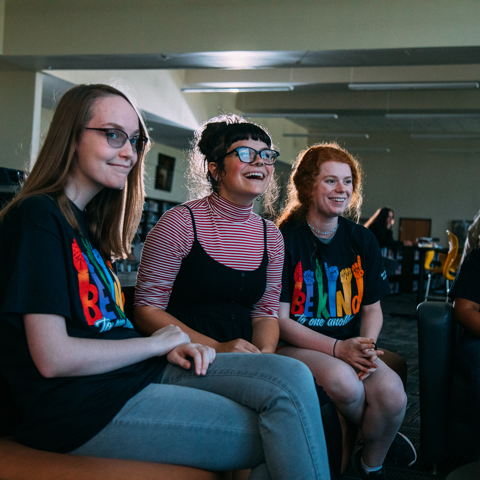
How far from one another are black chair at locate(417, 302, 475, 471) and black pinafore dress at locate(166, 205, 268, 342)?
2.51 ft

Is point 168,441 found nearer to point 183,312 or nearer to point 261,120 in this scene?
point 183,312

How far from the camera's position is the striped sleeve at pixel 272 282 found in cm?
180

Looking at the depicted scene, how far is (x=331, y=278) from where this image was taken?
200 cm

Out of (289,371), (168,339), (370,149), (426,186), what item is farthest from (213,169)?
(426,186)

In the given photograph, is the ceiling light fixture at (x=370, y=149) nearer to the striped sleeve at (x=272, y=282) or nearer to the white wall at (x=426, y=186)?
the white wall at (x=426, y=186)

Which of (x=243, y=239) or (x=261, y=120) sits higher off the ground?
(x=261, y=120)

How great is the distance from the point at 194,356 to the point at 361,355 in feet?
2.40

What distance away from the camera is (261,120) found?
13109 mm

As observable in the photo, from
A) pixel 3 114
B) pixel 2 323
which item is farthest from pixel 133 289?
pixel 3 114

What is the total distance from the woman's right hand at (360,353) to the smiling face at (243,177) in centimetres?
59

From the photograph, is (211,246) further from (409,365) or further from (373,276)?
(409,365)

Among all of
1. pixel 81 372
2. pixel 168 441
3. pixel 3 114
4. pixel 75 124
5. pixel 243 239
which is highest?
pixel 3 114

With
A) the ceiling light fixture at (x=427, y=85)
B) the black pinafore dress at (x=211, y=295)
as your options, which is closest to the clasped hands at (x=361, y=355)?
the black pinafore dress at (x=211, y=295)

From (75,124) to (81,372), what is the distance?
56 centimetres
